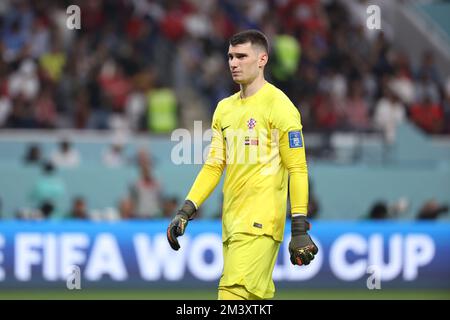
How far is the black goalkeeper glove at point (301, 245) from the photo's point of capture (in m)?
8.08

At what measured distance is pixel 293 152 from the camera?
26.9ft

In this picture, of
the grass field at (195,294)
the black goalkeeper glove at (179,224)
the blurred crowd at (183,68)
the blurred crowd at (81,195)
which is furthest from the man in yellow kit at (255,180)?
the blurred crowd at (183,68)

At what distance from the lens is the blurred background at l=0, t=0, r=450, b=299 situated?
14.8m

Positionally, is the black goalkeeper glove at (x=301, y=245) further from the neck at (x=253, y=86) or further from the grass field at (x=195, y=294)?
the grass field at (x=195, y=294)

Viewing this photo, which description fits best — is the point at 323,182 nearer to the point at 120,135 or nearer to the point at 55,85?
the point at 120,135

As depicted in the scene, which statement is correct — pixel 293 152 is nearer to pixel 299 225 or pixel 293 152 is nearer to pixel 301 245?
pixel 299 225

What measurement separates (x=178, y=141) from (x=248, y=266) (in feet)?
32.2

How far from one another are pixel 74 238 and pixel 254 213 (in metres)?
6.64

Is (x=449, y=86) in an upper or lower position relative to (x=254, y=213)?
upper

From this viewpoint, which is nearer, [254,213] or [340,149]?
[254,213]

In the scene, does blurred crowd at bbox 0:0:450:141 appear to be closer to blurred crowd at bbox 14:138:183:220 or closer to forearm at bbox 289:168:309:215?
blurred crowd at bbox 14:138:183:220

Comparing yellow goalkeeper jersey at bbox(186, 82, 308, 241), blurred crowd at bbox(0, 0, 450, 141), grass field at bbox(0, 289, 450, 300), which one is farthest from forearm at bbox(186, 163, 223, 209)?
blurred crowd at bbox(0, 0, 450, 141)

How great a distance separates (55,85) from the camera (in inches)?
736

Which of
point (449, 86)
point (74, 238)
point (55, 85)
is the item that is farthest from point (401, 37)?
point (74, 238)
